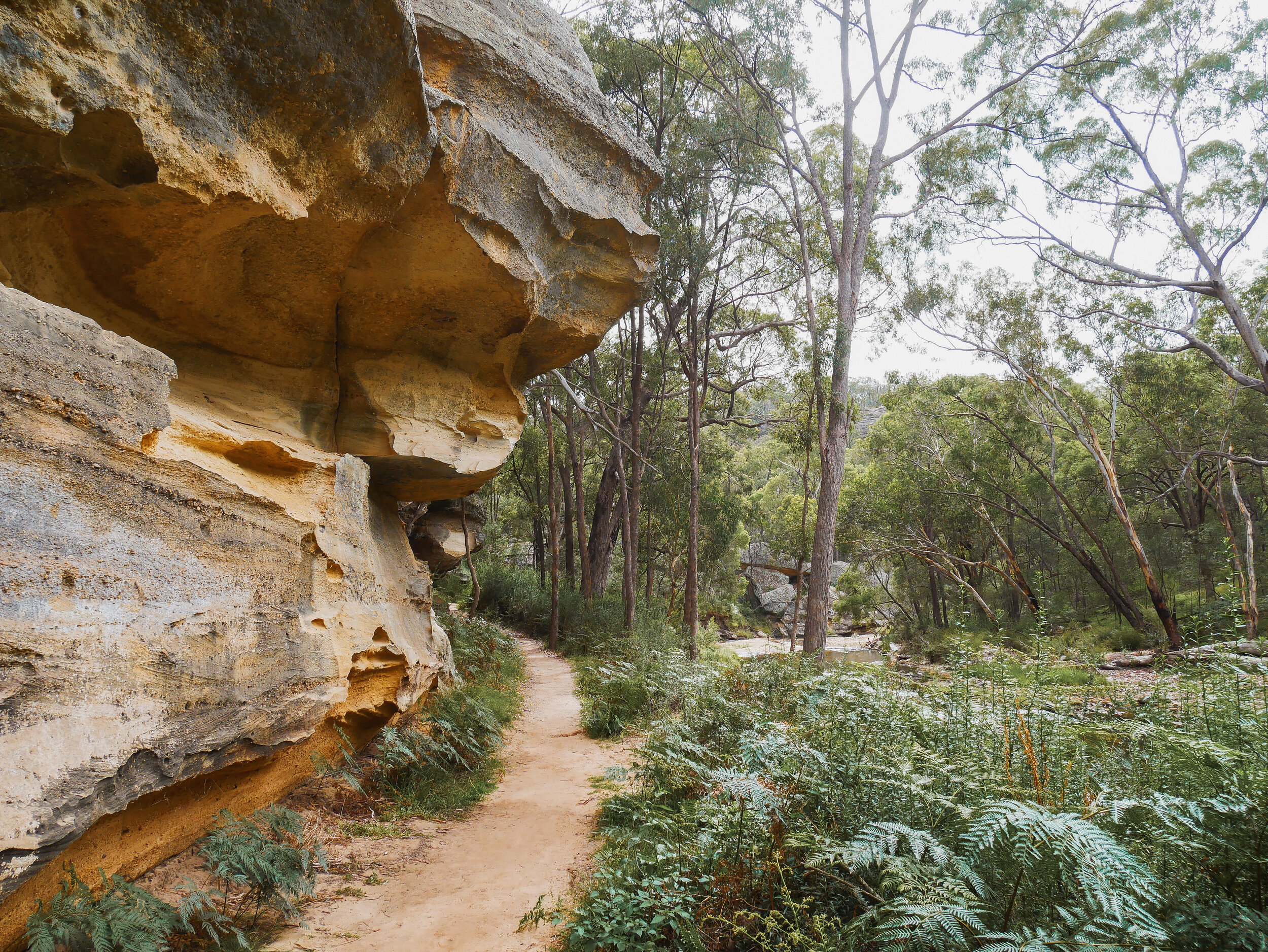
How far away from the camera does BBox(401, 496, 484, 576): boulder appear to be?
11.6 meters

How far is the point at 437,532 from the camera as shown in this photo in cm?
1169

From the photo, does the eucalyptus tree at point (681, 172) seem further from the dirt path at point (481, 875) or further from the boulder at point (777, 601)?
the boulder at point (777, 601)

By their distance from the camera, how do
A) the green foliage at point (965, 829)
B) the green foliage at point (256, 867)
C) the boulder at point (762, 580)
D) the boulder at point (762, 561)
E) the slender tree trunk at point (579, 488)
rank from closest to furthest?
1. the green foliage at point (965, 829)
2. the green foliage at point (256, 867)
3. the slender tree trunk at point (579, 488)
4. the boulder at point (762, 561)
5. the boulder at point (762, 580)

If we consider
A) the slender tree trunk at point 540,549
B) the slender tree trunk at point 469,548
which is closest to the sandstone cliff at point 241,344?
the slender tree trunk at point 469,548

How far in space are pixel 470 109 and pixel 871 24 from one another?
10959 mm

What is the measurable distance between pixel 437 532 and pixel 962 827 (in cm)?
1002

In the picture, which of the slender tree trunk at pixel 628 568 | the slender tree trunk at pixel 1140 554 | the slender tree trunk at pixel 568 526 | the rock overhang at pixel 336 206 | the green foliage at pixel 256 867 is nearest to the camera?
the rock overhang at pixel 336 206

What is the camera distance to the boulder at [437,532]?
1159 cm

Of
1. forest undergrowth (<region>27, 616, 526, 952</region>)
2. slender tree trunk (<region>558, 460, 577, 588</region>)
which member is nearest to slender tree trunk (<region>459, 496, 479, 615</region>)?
forest undergrowth (<region>27, 616, 526, 952</region>)

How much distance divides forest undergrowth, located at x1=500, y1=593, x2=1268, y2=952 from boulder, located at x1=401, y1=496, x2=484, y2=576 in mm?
7348

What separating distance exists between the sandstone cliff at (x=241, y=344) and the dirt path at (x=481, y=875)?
105 cm

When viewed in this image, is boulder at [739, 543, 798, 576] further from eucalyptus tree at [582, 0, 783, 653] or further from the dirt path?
the dirt path

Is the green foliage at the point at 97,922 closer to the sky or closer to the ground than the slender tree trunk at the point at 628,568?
closer to the ground

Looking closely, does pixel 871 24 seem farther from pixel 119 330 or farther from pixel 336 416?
pixel 119 330
